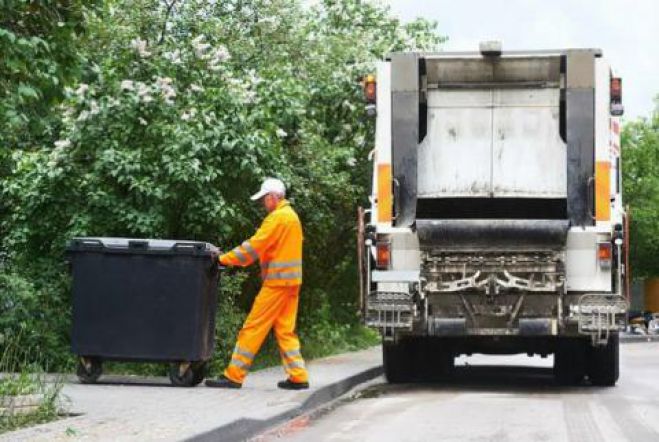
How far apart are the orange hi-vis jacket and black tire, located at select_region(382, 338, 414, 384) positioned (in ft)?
8.24

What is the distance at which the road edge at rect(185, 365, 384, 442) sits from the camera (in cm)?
768

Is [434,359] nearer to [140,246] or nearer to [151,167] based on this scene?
[151,167]

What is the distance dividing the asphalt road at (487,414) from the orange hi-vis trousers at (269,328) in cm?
59

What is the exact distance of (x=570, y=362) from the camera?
13344mm

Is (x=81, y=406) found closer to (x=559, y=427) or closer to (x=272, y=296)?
(x=272, y=296)

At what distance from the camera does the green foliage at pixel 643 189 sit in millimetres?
47375

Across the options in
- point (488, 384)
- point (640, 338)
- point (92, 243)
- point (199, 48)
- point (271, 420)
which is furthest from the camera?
point (640, 338)

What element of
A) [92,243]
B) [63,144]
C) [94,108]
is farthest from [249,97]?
[92,243]

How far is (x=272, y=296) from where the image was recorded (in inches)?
418

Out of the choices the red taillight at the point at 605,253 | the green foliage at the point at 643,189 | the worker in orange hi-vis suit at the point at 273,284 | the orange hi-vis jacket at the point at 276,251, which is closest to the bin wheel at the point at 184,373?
the worker in orange hi-vis suit at the point at 273,284

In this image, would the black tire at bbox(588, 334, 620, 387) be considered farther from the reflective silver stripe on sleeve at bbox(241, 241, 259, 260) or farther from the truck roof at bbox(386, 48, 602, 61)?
the reflective silver stripe on sleeve at bbox(241, 241, 259, 260)

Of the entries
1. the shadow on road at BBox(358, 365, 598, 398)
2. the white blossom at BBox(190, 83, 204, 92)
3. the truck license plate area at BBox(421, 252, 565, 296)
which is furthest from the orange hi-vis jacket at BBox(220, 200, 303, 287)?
the white blossom at BBox(190, 83, 204, 92)

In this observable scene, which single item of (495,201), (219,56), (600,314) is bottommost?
(600,314)

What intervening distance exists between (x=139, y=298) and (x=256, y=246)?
101 cm
